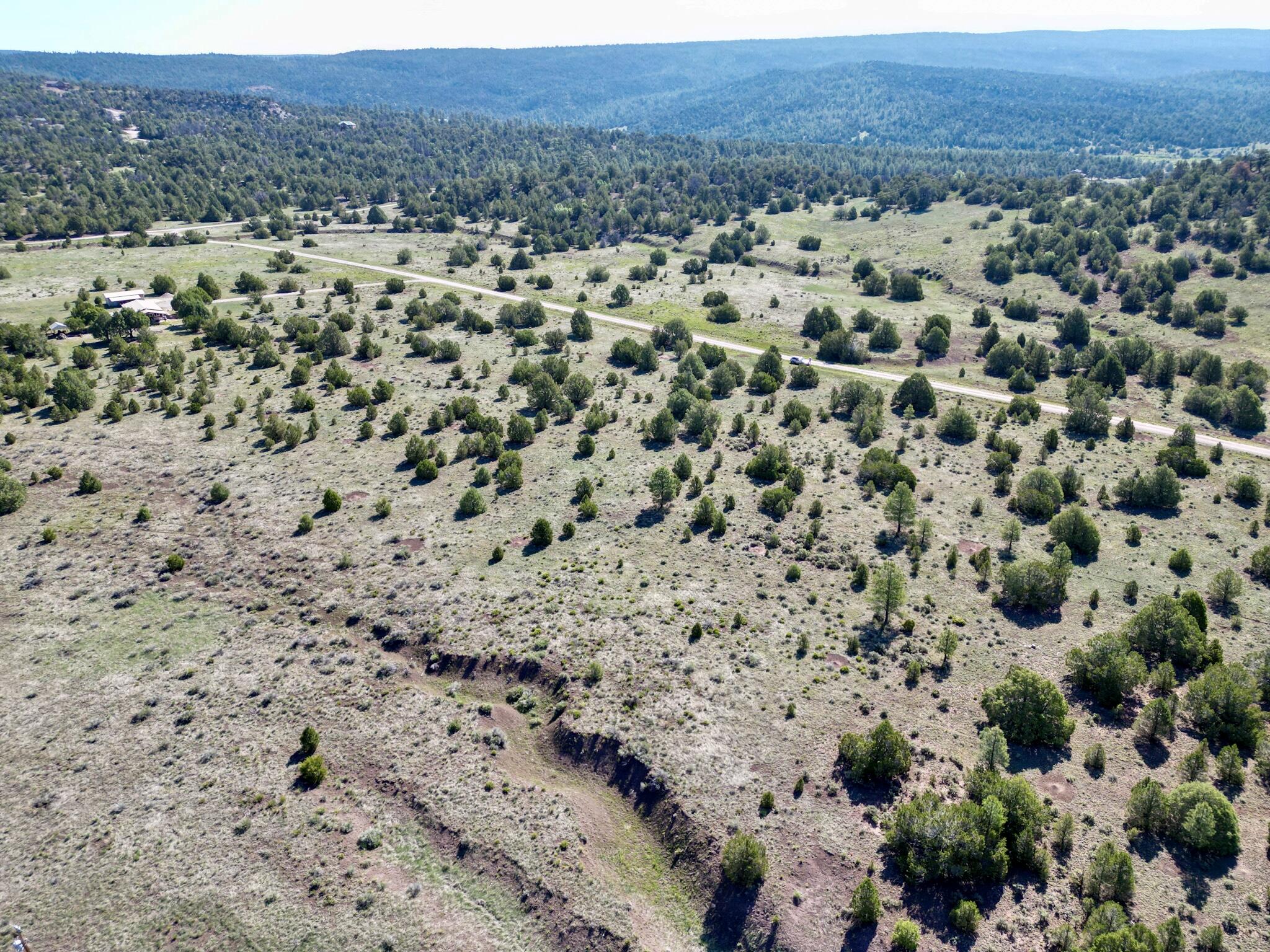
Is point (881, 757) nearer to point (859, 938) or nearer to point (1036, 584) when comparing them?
point (859, 938)

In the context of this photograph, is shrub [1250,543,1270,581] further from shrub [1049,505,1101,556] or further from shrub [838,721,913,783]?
shrub [838,721,913,783]

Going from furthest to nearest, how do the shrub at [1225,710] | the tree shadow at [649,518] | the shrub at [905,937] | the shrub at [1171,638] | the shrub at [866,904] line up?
the tree shadow at [649,518], the shrub at [1171,638], the shrub at [1225,710], the shrub at [866,904], the shrub at [905,937]

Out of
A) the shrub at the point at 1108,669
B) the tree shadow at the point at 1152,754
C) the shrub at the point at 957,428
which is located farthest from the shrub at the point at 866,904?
the shrub at the point at 957,428

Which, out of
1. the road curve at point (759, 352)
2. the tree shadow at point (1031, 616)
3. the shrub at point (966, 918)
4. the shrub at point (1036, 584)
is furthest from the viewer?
the road curve at point (759, 352)

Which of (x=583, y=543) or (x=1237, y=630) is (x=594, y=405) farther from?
(x=1237, y=630)

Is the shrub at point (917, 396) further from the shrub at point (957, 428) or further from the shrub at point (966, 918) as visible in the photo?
the shrub at point (966, 918)

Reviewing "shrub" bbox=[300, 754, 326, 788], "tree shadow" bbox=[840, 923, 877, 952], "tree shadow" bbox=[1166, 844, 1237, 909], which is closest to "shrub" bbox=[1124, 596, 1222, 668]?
"tree shadow" bbox=[1166, 844, 1237, 909]
